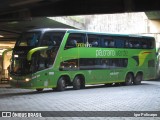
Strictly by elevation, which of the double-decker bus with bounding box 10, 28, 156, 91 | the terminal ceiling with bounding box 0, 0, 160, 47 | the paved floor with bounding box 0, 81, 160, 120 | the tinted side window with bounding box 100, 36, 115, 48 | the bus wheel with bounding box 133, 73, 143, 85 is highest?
the terminal ceiling with bounding box 0, 0, 160, 47

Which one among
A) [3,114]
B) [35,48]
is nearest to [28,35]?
[35,48]

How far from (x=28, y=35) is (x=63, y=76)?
128 inches

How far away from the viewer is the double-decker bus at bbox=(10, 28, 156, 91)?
20.9 metres

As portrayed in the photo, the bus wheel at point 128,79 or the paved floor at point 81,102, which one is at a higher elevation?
the bus wheel at point 128,79

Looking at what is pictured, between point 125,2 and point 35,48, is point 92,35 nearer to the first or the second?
point 35,48

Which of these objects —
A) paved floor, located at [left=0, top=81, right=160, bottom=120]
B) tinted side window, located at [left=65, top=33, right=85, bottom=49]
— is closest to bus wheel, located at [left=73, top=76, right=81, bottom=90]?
tinted side window, located at [left=65, top=33, right=85, bottom=49]

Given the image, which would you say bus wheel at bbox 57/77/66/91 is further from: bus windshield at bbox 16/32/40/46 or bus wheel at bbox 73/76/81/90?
bus windshield at bbox 16/32/40/46

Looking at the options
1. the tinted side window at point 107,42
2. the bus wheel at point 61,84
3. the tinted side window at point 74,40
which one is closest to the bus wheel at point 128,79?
the tinted side window at point 107,42

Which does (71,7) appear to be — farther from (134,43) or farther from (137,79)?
(137,79)

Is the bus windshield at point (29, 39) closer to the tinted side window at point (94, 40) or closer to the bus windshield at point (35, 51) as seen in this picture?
the bus windshield at point (35, 51)

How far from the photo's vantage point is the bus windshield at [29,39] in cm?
2114

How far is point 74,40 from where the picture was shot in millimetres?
23016

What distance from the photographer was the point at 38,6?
59.7 ft

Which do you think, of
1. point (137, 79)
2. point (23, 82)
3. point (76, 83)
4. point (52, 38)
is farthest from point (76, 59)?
point (137, 79)
